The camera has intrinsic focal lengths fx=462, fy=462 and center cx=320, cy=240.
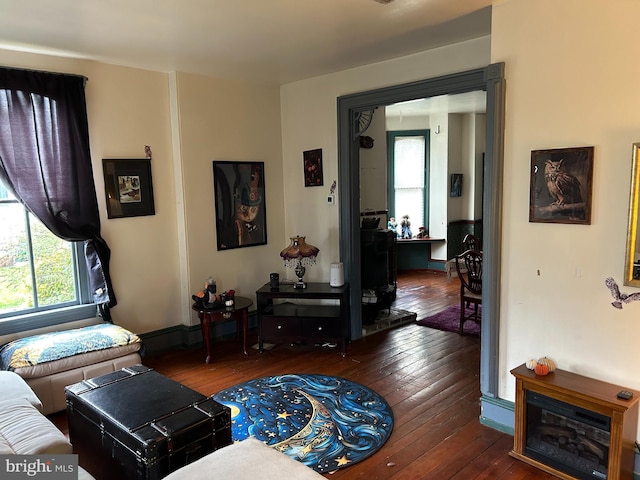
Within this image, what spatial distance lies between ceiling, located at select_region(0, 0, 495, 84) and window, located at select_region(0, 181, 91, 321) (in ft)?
4.48

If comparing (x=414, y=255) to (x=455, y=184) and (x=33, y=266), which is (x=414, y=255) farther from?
(x=33, y=266)

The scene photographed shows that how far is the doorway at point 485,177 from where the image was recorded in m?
2.97

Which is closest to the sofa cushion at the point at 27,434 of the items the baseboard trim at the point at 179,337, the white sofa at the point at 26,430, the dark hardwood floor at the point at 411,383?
the white sofa at the point at 26,430

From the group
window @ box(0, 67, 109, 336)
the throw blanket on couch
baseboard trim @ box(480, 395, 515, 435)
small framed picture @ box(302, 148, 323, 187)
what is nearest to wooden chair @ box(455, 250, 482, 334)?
small framed picture @ box(302, 148, 323, 187)

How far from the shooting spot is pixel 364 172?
5898 millimetres

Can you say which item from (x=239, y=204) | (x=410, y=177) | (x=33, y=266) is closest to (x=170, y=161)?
(x=239, y=204)

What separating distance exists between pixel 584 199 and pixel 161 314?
3.79 m

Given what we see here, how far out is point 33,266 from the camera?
12.6ft

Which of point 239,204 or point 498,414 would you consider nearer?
point 498,414

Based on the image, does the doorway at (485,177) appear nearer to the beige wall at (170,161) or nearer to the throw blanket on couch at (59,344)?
the beige wall at (170,161)

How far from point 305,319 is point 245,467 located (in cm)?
273

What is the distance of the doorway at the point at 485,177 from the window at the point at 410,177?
151 inches

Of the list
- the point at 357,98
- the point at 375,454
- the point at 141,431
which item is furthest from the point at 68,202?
the point at 375,454

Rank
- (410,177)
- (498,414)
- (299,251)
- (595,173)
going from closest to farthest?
1. (595,173)
2. (498,414)
3. (299,251)
4. (410,177)
